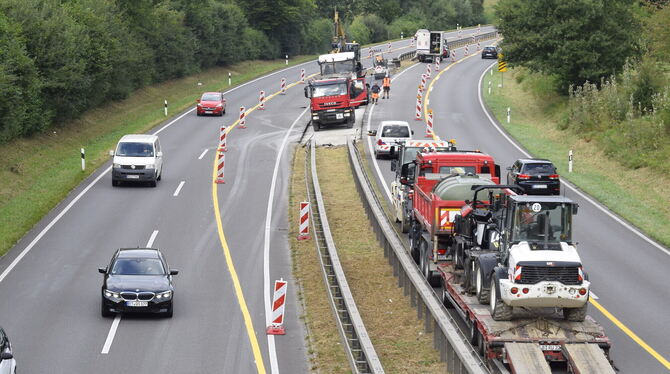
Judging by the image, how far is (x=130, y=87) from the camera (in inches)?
2660

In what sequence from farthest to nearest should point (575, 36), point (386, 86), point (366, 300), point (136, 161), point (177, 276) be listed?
point (386, 86), point (575, 36), point (136, 161), point (177, 276), point (366, 300)

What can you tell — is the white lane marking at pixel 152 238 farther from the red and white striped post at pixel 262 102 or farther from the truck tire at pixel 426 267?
the red and white striped post at pixel 262 102

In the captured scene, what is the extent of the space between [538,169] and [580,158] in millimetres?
12097

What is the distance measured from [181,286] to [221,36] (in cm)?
6633

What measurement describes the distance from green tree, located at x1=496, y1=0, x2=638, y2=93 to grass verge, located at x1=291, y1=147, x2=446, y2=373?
26.7m

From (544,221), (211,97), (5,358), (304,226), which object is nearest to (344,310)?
(544,221)

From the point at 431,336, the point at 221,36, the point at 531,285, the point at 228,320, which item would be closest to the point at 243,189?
the point at 228,320

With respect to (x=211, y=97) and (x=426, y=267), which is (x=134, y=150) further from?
(x=211, y=97)

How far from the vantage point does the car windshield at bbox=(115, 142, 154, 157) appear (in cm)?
3925

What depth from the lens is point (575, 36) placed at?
60156 millimetres

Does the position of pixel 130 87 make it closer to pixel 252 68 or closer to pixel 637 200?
pixel 252 68

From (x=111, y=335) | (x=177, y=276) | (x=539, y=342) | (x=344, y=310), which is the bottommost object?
(x=177, y=276)

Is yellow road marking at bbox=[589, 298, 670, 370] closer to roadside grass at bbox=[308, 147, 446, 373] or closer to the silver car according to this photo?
roadside grass at bbox=[308, 147, 446, 373]

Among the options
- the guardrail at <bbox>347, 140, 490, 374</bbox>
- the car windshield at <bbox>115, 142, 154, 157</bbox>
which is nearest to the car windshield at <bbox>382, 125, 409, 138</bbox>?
the car windshield at <bbox>115, 142, 154, 157</bbox>
